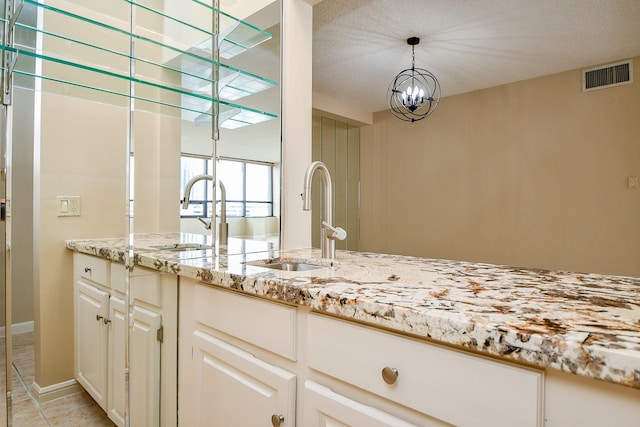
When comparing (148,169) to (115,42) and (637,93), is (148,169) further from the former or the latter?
(637,93)

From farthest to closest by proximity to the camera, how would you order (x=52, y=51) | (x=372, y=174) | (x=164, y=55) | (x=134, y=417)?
(x=372, y=174) → (x=164, y=55) → (x=134, y=417) → (x=52, y=51)

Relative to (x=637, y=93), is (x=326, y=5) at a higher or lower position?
higher

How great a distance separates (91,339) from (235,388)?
603 mm

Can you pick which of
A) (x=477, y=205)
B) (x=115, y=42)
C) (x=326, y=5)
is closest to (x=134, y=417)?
(x=115, y=42)

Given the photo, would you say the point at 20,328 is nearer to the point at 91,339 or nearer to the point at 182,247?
the point at 91,339

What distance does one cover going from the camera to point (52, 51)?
48.8 inches

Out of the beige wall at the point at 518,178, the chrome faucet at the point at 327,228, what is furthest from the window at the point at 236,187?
the beige wall at the point at 518,178

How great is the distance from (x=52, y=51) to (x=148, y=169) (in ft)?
1.58

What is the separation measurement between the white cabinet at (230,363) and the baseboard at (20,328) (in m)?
0.44

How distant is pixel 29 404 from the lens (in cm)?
113

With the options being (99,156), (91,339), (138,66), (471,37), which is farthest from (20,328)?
(471,37)

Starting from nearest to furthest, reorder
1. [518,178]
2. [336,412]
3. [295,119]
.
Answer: [336,412], [295,119], [518,178]

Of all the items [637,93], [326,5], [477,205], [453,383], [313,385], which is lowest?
[313,385]

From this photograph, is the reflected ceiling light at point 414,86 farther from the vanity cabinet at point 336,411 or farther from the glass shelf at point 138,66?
the vanity cabinet at point 336,411
